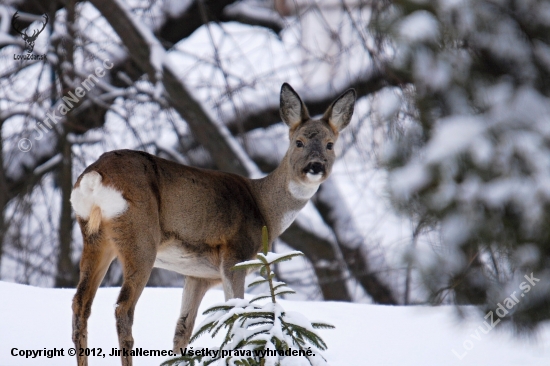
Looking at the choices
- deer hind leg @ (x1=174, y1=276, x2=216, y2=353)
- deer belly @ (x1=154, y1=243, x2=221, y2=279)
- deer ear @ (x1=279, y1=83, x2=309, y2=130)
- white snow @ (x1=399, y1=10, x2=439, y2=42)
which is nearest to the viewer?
white snow @ (x1=399, y1=10, x2=439, y2=42)

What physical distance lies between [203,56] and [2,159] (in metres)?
2.85

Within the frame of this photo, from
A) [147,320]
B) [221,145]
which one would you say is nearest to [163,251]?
[147,320]

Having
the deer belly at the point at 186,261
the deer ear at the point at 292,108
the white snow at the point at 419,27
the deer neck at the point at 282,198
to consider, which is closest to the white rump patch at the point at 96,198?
the deer belly at the point at 186,261

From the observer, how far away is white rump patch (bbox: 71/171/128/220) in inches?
173

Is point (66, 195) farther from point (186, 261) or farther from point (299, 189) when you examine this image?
point (186, 261)

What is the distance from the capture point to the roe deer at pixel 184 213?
4.40 metres

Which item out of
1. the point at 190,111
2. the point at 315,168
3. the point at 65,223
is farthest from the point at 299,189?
the point at 65,223

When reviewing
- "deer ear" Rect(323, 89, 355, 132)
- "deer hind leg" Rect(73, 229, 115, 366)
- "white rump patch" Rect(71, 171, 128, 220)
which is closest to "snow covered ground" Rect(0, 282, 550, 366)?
"deer hind leg" Rect(73, 229, 115, 366)

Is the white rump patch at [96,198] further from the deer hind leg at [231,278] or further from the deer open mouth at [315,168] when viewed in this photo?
the deer open mouth at [315,168]

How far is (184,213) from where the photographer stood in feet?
16.0

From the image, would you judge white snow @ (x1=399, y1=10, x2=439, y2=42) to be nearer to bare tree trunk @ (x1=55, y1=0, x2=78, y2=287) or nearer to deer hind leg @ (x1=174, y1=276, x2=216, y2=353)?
deer hind leg @ (x1=174, y1=276, x2=216, y2=353)

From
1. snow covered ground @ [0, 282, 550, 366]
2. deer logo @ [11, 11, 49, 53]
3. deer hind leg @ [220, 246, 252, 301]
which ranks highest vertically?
deer logo @ [11, 11, 49, 53]

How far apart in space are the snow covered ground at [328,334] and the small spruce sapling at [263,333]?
65.9 inches

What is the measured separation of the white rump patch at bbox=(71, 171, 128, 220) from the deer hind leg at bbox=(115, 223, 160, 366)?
14cm
